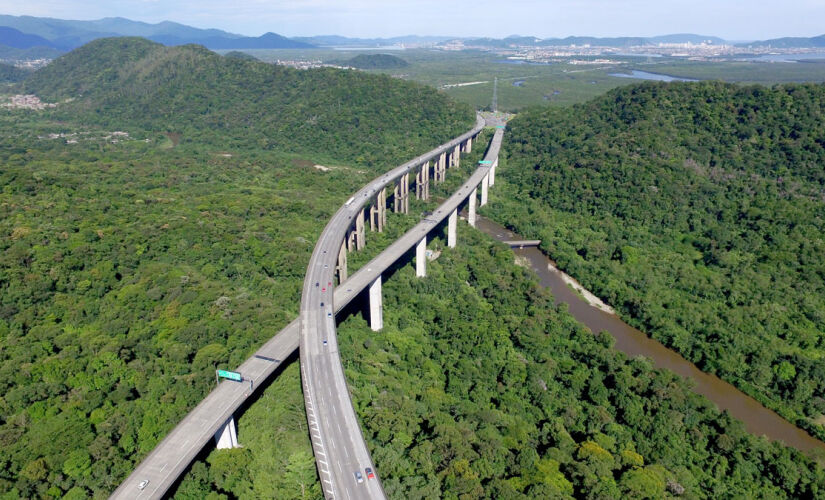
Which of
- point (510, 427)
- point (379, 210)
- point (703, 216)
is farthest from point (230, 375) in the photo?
point (703, 216)

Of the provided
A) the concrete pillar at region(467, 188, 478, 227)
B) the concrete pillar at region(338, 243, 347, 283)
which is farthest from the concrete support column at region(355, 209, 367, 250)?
the concrete pillar at region(467, 188, 478, 227)

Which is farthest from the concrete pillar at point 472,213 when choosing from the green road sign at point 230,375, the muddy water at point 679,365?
the green road sign at point 230,375

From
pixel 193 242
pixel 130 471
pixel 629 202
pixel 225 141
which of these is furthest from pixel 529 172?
pixel 130 471

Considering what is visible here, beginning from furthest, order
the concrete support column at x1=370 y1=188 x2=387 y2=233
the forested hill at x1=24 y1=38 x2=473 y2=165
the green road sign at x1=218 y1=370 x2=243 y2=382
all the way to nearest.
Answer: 1. the forested hill at x1=24 y1=38 x2=473 y2=165
2. the concrete support column at x1=370 y1=188 x2=387 y2=233
3. the green road sign at x1=218 y1=370 x2=243 y2=382

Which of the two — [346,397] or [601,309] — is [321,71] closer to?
[601,309]

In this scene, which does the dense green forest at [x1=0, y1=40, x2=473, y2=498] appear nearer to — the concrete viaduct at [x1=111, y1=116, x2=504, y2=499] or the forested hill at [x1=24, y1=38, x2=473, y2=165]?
the forested hill at [x1=24, y1=38, x2=473, y2=165]
